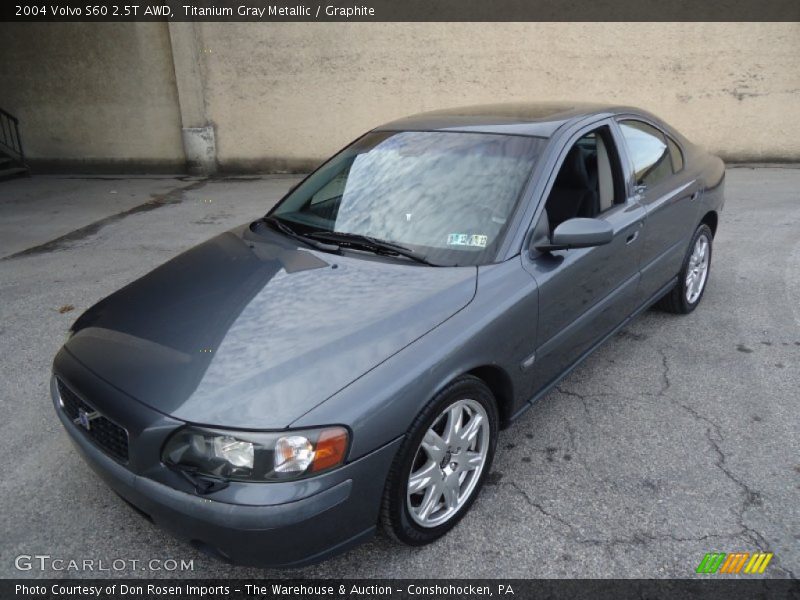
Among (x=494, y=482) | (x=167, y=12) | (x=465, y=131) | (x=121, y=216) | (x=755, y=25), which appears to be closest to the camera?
(x=494, y=482)

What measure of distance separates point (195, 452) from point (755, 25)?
37.1 feet

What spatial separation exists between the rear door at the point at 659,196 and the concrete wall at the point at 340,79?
6.80 meters

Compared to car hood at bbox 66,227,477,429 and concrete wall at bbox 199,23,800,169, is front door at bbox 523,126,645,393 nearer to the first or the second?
car hood at bbox 66,227,477,429

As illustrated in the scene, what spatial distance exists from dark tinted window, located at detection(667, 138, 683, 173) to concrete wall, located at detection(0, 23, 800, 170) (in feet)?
21.7

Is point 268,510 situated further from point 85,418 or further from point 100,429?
point 85,418

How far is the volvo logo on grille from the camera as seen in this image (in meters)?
2.27

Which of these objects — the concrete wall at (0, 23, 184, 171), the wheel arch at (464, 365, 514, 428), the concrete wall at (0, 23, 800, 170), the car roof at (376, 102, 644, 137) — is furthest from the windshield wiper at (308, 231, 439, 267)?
the concrete wall at (0, 23, 184, 171)

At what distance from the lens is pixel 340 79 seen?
427 inches

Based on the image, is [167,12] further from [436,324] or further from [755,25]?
[436,324]

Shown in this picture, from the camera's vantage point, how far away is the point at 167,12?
10.9 metres

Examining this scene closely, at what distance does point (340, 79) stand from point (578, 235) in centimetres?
907

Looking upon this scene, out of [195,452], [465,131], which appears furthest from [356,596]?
[465,131]

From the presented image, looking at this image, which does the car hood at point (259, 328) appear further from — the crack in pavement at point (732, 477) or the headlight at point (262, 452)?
the crack in pavement at point (732, 477)

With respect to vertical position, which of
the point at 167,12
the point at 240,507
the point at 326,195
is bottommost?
the point at 240,507
